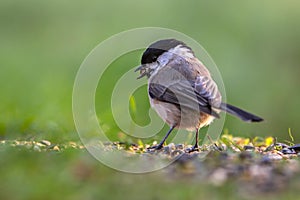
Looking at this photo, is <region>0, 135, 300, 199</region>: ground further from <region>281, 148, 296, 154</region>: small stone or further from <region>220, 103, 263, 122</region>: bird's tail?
<region>281, 148, 296, 154</region>: small stone

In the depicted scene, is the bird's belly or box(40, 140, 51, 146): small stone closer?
box(40, 140, 51, 146): small stone

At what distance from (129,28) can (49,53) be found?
1570mm

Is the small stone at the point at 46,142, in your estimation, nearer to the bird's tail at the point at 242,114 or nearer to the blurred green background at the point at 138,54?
the blurred green background at the point at 138,54

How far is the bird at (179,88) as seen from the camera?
5853mm

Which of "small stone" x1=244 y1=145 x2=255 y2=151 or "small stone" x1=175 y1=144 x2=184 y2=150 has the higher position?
"small stone" x1=244 y1=145 x2=255 y2=151

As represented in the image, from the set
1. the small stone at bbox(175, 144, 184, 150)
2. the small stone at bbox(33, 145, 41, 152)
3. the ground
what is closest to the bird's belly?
the small stone at bbox(175, 144, 184, 150)

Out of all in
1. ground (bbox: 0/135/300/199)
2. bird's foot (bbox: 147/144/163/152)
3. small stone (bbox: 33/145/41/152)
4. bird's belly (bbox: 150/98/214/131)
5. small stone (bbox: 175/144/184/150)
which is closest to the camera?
ground (bbox: 0/135/300/199)

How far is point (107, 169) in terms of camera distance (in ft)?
14.8

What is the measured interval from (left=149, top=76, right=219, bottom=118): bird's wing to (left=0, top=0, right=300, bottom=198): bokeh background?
2.74ft

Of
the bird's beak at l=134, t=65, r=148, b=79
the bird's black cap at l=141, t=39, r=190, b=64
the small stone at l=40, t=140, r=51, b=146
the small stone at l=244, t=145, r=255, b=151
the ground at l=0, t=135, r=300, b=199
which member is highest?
the bird's black cap at l=141, t=39, r=190, b=64

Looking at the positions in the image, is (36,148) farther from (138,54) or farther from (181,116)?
(138,54)

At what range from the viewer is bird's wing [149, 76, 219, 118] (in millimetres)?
5805

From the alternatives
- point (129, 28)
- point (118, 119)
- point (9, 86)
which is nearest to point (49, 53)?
point (129, 28)

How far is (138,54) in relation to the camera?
10867 mm
